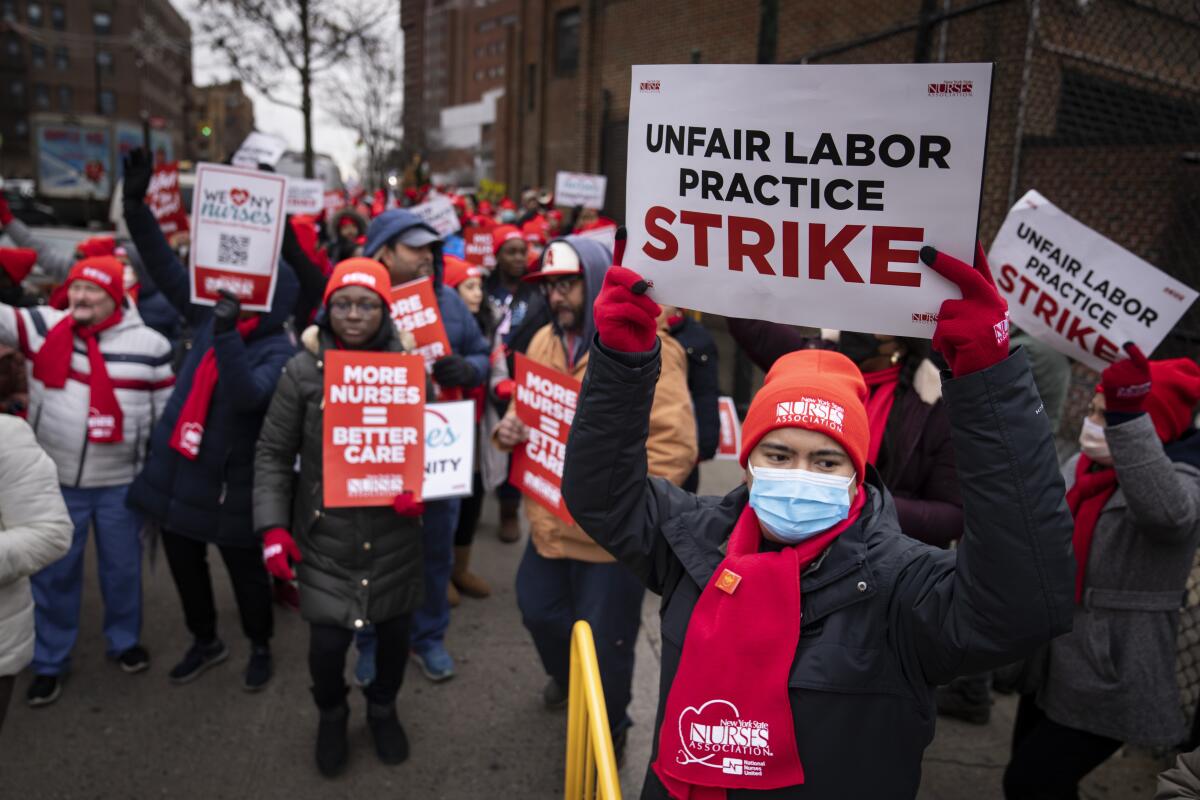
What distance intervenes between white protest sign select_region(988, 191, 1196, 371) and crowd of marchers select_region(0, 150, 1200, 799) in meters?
0.19

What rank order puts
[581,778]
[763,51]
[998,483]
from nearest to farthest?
[998,483] → [581,778] → [763,51]

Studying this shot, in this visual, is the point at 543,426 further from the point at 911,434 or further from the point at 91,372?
the point at 91,372

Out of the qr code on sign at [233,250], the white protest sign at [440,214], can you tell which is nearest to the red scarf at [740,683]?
the qr code on sign at [233,250]

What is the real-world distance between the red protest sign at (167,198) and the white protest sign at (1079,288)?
5.25 m

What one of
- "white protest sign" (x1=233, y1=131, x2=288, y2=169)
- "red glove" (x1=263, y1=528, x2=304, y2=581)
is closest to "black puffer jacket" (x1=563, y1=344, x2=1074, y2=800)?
"red glove" (x1=263, y1=528, x2=304, y2=581)

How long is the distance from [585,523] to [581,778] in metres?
0.81

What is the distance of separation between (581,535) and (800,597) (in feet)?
5.54

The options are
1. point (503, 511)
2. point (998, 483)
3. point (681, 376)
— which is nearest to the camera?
point (998, 483)

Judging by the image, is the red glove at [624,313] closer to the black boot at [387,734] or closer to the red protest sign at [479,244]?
the black boot at [387,734]

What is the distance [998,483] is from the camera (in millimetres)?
1484

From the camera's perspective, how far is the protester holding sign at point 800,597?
1.64 metres

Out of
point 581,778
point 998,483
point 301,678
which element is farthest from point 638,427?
point 301,678

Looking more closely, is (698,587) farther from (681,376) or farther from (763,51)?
(763,51)

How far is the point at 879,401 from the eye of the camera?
305 centimetres
